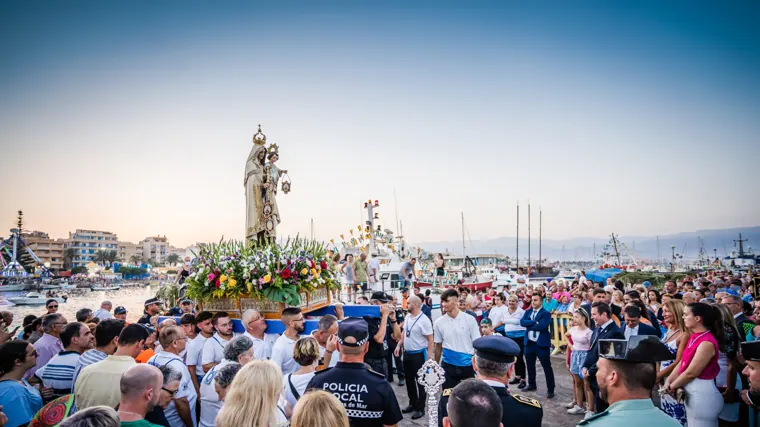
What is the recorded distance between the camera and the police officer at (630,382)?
2.10 metres

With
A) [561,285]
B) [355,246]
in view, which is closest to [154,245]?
[355,246]

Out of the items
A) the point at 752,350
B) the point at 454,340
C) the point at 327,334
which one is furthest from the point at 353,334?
the point at 454,340

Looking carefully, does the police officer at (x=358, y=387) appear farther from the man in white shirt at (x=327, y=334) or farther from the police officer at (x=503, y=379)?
the man in white shirt at (x=327, y=334)

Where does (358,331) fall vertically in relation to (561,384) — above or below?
above

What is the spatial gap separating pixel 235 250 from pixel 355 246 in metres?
13.6

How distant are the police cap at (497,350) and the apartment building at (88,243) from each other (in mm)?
116472

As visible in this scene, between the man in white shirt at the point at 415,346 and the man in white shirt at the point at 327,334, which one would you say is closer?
the man in white shirt at the point at 327,334

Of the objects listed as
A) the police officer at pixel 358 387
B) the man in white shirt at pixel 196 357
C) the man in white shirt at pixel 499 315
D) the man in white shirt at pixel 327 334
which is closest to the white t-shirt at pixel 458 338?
the man in white shirt at pixel 327 334

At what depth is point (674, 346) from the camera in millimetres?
4898

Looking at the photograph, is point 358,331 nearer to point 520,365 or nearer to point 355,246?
point 520,365

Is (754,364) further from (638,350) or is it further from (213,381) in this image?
(213,381)

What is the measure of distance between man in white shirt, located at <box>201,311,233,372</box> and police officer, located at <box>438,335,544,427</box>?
3.19m

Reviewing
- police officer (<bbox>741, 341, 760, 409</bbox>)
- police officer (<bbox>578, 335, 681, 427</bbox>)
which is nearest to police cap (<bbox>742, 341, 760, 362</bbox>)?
police officer (<bbox>741, 341, 760, 409</bbox>)

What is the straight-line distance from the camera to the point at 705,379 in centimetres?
397
